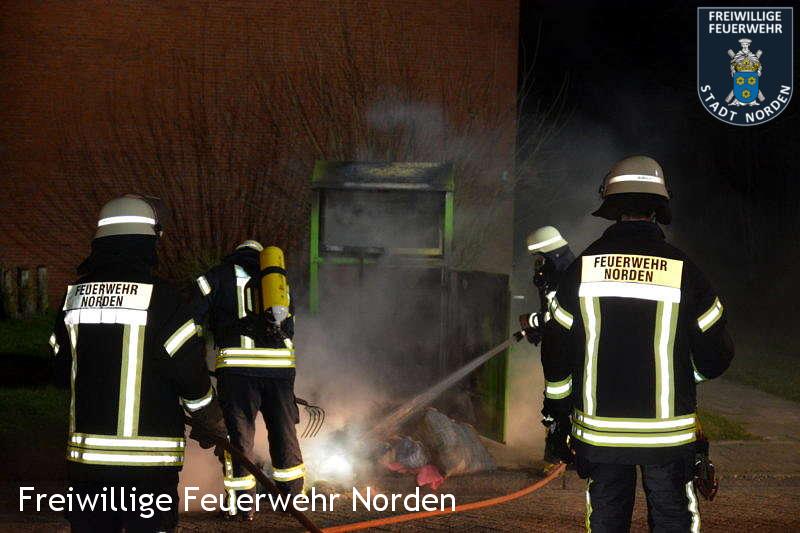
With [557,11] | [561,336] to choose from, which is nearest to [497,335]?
[561,336]

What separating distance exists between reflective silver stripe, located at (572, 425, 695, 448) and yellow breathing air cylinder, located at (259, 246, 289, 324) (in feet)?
7.48

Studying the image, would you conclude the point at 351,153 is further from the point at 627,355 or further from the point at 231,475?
the point at 627,355

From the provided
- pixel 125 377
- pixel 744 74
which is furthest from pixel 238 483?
pixel 744 74

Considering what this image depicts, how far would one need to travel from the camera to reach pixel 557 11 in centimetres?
2234

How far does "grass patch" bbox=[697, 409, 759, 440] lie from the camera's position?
773cm

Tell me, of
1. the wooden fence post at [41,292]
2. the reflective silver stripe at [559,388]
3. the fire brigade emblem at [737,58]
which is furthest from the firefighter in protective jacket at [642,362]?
the wooden fence post at [41,292]

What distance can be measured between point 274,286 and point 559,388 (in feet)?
7.08

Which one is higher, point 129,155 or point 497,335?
point 129,155

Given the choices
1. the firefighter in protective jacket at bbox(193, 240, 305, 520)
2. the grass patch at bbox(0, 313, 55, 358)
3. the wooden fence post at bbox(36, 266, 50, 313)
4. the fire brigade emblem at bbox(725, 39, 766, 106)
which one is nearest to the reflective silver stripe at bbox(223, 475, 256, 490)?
the firefighter in protective jacket at bbox(193, 240, 305, 520)

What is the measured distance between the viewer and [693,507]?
3.44 metres

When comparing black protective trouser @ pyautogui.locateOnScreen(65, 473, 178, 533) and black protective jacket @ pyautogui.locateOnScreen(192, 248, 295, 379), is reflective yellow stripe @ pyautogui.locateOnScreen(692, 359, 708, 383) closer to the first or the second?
black protective trouser @ pyautogui.locateOnScreen(65, 473, 178, 533)

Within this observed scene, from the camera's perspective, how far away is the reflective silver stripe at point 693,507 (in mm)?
3416

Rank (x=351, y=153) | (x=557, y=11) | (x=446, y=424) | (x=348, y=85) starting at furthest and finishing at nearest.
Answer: (x=557, y=11)
(x=348, y=85)
(x=351, y=153)
(x=446, y=424)

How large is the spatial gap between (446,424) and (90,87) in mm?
12906
